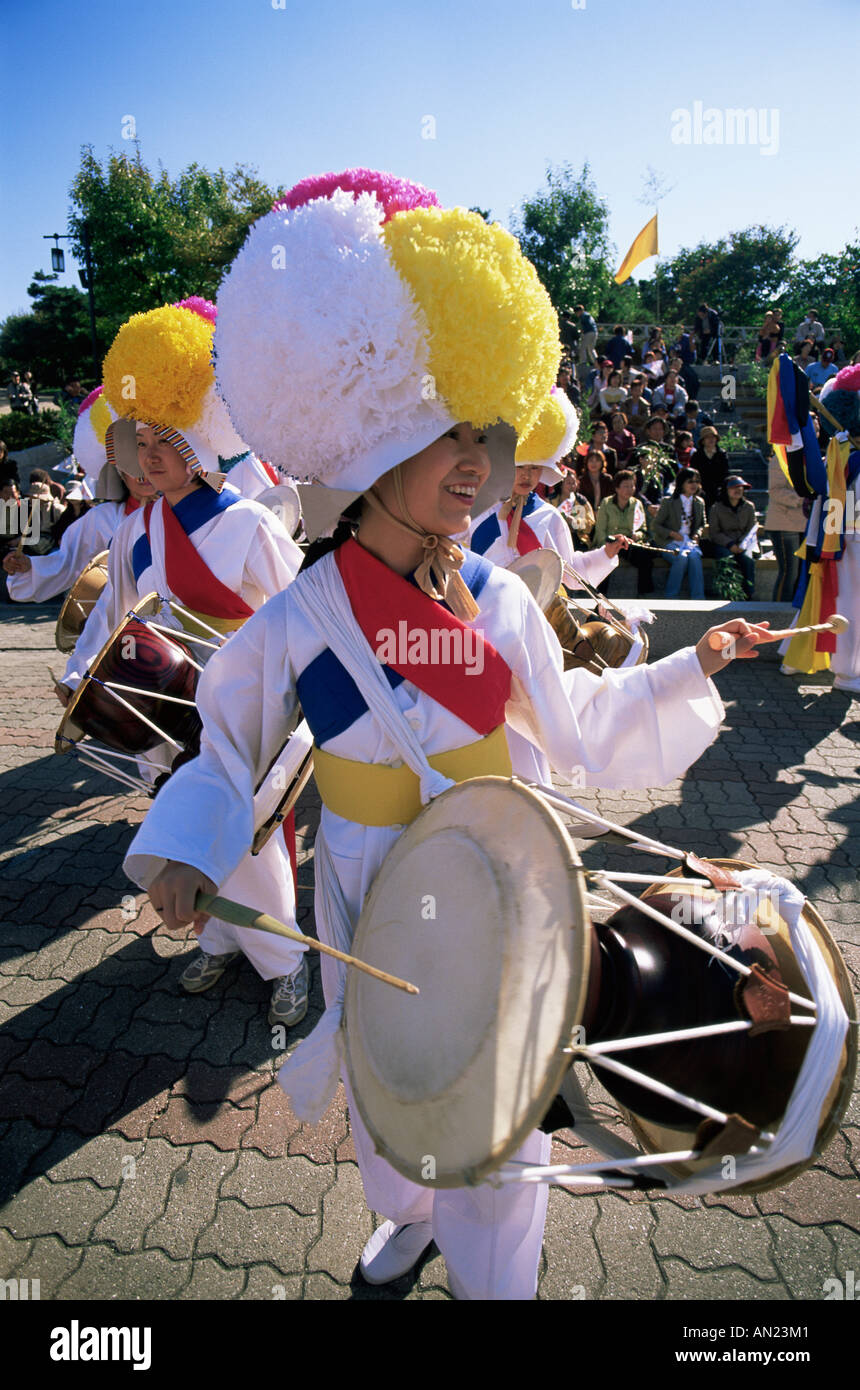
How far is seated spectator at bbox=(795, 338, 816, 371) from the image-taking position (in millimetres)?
15498

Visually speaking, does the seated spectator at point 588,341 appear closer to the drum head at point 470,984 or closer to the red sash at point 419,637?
the red sash at point 419,637

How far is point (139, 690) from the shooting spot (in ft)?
9.35

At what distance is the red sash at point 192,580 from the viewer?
126 inches

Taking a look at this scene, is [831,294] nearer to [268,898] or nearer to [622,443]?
[622,443]

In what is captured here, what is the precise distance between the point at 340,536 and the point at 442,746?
57 centimetres

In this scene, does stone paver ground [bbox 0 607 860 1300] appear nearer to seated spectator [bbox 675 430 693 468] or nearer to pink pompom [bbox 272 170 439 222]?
pink pompom [bbox 272 170 439 222]

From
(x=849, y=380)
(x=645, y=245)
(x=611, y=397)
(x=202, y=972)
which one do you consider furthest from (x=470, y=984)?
(x=611, y=397)

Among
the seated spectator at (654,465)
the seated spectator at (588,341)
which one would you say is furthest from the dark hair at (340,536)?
the seated spectator at (588,341)

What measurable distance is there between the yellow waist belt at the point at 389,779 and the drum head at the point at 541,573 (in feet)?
3.98

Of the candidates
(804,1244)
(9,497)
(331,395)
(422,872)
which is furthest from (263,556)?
(9,497)

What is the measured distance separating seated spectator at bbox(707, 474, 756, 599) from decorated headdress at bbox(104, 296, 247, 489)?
664 centimetres

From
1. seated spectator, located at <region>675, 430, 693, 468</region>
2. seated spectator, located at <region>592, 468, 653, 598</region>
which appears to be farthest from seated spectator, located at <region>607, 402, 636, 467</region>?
seated spectator, located at <region>592, 468, 653, 598</region>

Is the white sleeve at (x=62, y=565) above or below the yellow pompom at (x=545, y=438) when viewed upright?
below

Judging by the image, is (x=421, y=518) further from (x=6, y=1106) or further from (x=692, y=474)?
(x=692, y=474)
